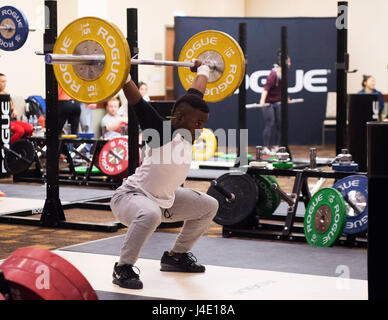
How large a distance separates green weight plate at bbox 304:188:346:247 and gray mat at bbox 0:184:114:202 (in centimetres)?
275

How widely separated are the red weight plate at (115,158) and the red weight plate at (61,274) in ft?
16.8

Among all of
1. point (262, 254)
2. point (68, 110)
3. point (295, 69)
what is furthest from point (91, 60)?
point (295, 69)

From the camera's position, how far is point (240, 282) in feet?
13.2

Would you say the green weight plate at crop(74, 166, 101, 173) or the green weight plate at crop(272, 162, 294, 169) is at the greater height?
the green weight plate at crop(272, 162, 294, 169)

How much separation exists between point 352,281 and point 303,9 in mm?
11740

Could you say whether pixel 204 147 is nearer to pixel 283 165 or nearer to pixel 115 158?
pixel 115 158

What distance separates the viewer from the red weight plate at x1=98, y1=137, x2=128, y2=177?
798 centimetres

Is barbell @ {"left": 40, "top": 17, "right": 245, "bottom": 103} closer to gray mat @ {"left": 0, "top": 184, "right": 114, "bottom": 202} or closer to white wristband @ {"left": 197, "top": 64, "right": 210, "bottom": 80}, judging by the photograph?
white wristband @ {"left": 197, "top": 64, "right": 210, "bottom": 80}

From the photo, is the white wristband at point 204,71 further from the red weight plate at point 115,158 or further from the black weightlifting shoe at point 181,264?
the red weight plate at point 115,158

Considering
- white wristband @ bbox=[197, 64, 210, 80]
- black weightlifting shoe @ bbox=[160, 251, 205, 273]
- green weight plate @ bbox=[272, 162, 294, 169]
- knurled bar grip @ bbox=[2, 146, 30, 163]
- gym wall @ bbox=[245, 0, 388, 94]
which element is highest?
gym wall @ bbox=[245, 0, 388, 94]

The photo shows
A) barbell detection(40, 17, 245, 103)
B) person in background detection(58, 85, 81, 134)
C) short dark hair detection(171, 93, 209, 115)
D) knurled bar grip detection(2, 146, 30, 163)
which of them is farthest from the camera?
person in background detection(58, 85, 81, 134)

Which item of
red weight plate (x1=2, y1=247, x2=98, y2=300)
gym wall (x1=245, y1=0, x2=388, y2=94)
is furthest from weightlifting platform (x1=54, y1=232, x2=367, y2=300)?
gym wall (x1=245, y1=0, x2=388, y2=94)
